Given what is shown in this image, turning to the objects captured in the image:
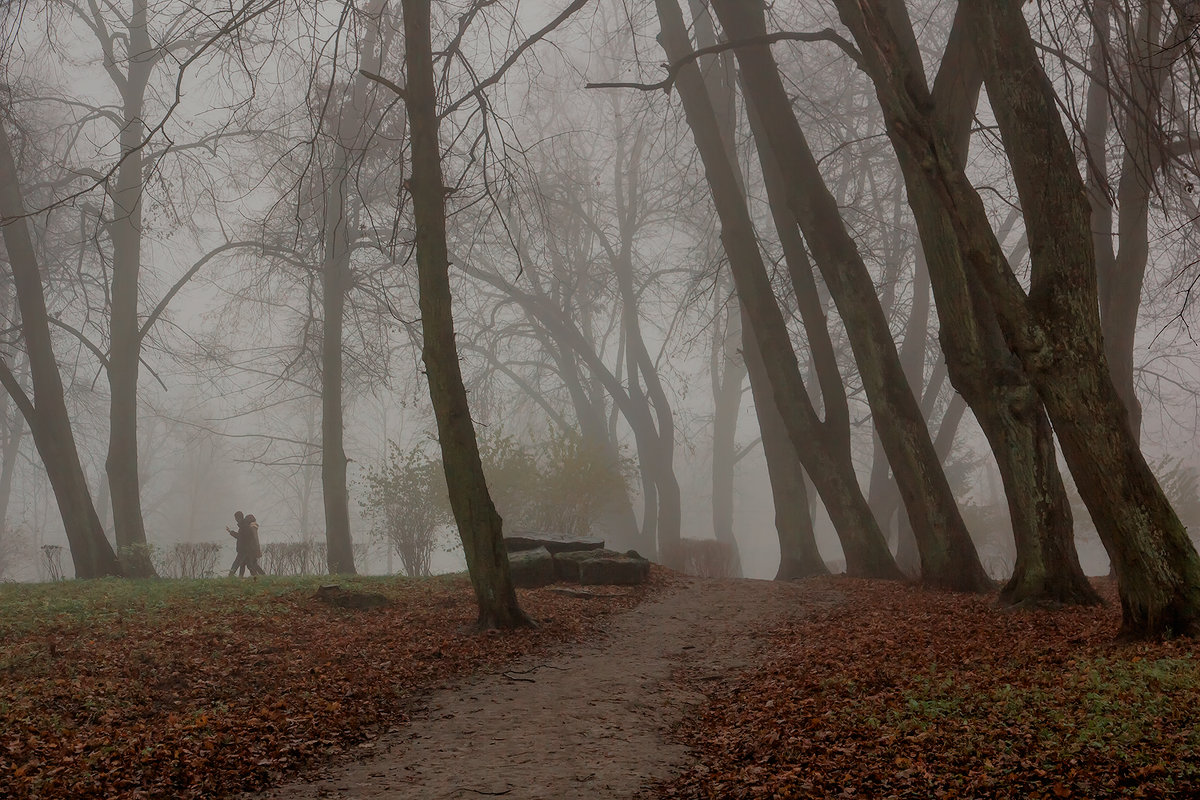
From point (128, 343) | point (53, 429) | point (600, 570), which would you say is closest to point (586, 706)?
point (600, 570)

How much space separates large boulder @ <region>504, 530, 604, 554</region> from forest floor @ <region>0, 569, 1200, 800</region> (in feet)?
11.8

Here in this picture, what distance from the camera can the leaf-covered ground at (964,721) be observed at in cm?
347

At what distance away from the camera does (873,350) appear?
9.98 m

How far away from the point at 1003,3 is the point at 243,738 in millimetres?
6721

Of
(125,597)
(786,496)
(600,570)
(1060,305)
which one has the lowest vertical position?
(600,570)

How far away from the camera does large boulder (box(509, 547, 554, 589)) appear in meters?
10.7

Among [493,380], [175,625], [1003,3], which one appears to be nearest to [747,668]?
[175,625]

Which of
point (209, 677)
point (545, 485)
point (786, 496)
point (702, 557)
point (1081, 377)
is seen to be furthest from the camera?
point (702, 557)

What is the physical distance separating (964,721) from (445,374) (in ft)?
16.0

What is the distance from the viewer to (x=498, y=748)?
4.79 metres

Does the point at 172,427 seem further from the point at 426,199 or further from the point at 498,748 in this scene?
the point at 498,748

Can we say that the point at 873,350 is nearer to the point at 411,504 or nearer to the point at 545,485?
the point at 545,485

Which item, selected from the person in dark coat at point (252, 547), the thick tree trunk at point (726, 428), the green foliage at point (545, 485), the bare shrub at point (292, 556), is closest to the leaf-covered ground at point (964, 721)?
the green foliage at point (545, 485)

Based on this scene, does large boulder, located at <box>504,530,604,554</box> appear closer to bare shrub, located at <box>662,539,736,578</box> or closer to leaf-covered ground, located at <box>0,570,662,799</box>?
leaf-covered ground, located at <box>0,570,662,799</box>
